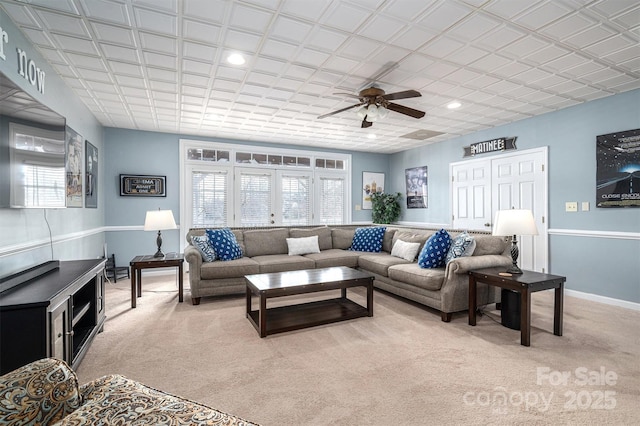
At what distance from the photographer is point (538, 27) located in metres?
2.38

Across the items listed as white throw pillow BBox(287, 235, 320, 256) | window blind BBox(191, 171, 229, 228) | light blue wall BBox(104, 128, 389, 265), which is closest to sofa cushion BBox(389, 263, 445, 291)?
white throw pillow BBox(287, 235, 320, 256)

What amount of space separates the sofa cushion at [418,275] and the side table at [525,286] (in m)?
0.32

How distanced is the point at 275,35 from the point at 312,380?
2.62m

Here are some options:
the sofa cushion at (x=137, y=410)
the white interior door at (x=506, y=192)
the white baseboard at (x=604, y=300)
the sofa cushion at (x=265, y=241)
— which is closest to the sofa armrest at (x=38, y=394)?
the sofa cushion at (x=137, y=410)

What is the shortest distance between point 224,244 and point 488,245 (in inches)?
129

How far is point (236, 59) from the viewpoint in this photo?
286 cm

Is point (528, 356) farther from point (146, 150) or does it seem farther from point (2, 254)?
point (146, 150)

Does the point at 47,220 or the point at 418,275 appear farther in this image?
the point at 418,275

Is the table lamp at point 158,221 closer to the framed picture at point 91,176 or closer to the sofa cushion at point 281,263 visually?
the framed picture at point 91,176

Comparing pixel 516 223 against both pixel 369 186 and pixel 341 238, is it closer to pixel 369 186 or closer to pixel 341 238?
pixel 341 238

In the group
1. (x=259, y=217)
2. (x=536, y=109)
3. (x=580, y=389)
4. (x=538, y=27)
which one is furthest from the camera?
(x=259, y=217)

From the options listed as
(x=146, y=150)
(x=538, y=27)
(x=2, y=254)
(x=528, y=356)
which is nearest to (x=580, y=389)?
(x=528, y=356)

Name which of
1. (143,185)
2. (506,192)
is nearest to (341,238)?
(506,192)

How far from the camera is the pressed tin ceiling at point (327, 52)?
217cm
